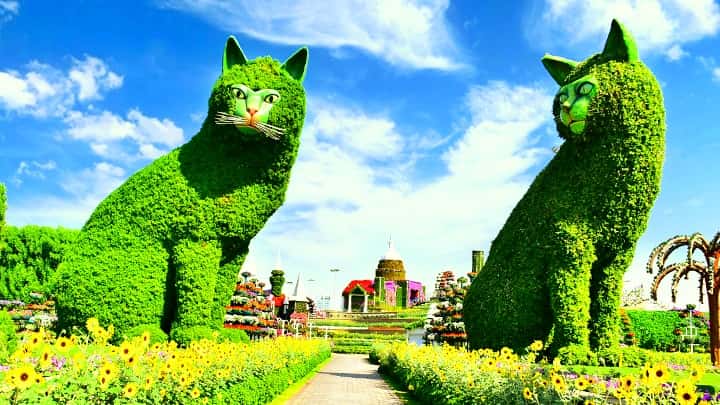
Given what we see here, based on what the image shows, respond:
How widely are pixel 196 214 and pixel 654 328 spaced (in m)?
23.4

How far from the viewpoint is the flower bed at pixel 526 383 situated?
3721 millimetres

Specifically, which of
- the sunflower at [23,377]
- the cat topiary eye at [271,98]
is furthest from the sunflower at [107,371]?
the cat topiary eye at [271,98]

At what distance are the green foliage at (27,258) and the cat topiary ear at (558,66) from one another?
17553 mm

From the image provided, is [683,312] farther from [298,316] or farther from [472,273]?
[298,316]

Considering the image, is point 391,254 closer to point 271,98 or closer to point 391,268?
point 391,268

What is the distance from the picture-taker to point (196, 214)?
29.1 ft

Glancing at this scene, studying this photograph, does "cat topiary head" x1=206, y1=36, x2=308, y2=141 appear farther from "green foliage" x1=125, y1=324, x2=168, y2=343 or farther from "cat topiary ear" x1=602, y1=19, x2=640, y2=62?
"cat topiary ear" x1=602, y1=19, x2=640, y2=62

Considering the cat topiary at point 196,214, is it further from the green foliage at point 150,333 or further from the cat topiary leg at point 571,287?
the cat topiary leg at point 571,287

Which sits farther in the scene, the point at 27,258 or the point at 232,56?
the point at 27,258

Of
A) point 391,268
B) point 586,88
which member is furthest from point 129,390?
point 391,268

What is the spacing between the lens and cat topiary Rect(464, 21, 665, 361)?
8852 millimetres

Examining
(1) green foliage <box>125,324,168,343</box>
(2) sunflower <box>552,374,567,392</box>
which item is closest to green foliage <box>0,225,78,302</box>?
(1) green foliage <box>125,324,168,343</box>

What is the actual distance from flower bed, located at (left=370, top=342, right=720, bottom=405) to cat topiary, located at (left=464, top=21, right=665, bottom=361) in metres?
1.15

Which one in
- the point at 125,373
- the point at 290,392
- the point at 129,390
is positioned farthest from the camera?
the point at 290,392
